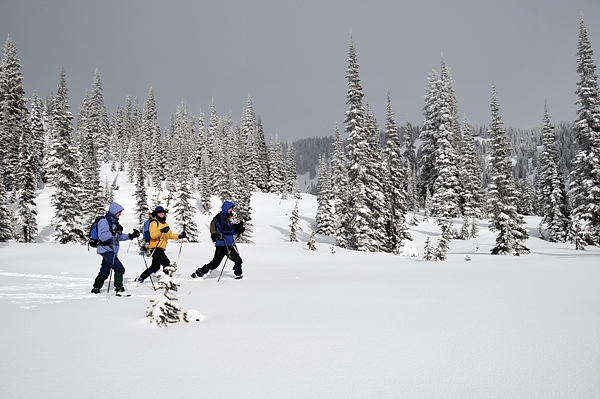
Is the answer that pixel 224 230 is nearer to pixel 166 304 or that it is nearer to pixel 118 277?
pixel 118 277

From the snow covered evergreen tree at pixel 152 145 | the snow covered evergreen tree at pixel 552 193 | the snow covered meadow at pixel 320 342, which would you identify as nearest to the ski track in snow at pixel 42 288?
the snow covered meadow at pixel 320 342

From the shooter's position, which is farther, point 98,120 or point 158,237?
point 98,120

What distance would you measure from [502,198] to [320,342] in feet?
89.7

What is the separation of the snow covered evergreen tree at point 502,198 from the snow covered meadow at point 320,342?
19531 millimetres

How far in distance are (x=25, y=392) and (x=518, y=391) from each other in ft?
12.9

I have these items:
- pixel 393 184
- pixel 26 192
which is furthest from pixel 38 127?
pixel 393 184

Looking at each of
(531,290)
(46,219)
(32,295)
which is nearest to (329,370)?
(531,290)

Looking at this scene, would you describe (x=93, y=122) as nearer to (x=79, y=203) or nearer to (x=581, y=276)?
(x=79, y=203)

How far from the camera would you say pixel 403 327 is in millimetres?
4531

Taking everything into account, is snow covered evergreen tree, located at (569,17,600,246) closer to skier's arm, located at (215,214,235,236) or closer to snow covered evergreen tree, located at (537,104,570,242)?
snow covered evergreen tree, located at (537,104,570,242)

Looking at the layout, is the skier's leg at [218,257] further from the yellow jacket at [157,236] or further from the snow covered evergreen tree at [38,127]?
the snow covered evergreen tree at [38,127]

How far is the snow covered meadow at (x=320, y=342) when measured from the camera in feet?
9.92

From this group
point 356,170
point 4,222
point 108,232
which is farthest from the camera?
point 356,170

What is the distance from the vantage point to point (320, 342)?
13.3 ft
